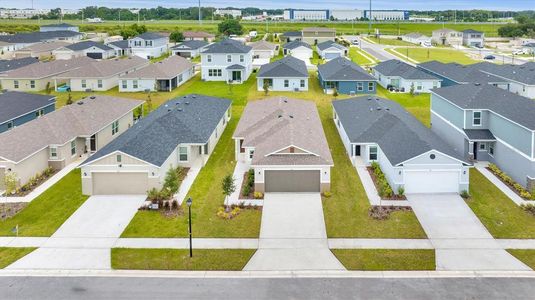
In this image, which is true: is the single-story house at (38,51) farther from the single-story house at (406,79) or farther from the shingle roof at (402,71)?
the single-story house at (406,79)

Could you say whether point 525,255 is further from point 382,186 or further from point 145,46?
point 145,46

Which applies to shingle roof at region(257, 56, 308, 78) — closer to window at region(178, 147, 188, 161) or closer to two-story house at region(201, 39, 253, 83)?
two-story house at region(201, 39, 253, 83)

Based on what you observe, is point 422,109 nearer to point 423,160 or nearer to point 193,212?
point 423,160

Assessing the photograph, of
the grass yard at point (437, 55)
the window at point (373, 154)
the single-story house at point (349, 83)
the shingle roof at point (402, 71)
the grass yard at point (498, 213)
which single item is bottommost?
the grass yard at point (498, 213)

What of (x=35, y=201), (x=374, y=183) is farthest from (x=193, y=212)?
(x=374, y=183)

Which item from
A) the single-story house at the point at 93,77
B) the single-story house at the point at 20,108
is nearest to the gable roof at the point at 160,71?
the single-story house at the point at 93,77

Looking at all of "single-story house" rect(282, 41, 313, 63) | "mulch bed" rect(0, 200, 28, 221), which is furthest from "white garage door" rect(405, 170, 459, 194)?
"single-story house" rect(282, 41, 313, 63)

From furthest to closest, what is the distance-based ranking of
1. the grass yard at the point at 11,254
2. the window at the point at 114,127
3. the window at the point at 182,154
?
the window at the point at 114,127 < the window at the point at 182,154 < the grass yard at the point at 11,254

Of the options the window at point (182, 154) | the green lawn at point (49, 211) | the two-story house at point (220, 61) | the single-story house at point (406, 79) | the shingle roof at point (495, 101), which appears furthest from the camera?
the two-story house at point (220, 61)
